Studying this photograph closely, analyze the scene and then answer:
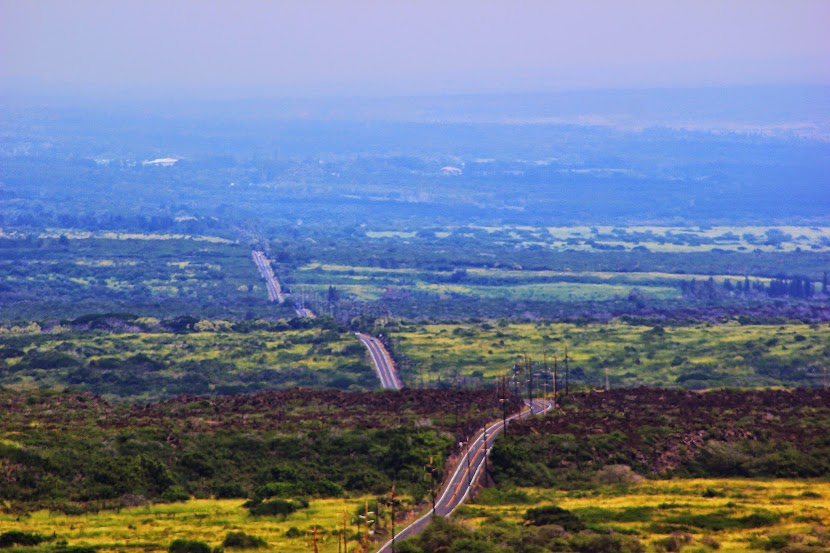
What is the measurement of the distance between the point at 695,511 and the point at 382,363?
2644 inches

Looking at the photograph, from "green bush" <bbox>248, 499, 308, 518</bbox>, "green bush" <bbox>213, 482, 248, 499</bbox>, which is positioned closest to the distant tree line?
"green bush" <bbox>213, 482, 248, 499</bbox>

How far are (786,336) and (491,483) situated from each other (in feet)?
239

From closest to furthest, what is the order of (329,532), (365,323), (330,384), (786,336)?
1. (329,532)
2. (330,384)
3. (786,336)
4. (365,323)

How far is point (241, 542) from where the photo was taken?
48.4 meters

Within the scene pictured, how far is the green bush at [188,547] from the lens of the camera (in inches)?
1842

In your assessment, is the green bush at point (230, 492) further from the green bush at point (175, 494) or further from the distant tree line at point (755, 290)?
the distant tree line at point (755, 290)

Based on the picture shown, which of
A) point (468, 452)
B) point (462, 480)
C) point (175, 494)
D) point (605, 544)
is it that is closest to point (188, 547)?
point (175, 494)

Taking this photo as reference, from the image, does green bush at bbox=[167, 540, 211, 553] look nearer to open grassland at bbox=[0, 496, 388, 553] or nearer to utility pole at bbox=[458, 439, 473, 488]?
open grassland at bbox=[0, 496, 388, 553]

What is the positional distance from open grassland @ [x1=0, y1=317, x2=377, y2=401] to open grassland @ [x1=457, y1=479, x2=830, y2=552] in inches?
2017

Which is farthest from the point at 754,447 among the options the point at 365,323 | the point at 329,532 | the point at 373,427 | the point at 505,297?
the point at 505,297

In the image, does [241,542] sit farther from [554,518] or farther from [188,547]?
[554,518]

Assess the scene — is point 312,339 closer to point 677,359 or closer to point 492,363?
point 492,363

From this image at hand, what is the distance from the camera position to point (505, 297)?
19300 centimetres

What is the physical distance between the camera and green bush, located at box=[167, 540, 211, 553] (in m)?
46.8
